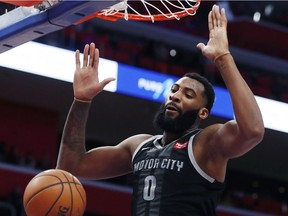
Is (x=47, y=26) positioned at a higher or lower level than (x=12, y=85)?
higher

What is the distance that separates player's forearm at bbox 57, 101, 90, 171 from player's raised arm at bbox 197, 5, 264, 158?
78 centimetres

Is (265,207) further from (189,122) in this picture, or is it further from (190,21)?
(189,122)

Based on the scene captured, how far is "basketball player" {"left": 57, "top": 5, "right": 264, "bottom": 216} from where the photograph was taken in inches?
145

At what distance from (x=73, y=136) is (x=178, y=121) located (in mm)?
605

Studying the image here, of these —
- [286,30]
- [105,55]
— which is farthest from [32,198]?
[286,30]

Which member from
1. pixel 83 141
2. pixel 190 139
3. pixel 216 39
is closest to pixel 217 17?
pixel 216 39

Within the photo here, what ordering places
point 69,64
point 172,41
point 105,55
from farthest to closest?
point 172,41, point 105,55, point 69,64

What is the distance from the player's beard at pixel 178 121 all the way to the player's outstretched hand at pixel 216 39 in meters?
0.34

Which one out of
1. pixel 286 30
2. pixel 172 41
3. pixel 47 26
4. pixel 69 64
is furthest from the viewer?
pixel 286 30

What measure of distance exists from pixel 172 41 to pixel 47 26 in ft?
34.3

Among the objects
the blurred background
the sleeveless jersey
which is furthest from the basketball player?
the blurred background

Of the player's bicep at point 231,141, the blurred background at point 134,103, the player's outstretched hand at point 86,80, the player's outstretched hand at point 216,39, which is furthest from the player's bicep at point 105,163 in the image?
the blurred background at point 134,103

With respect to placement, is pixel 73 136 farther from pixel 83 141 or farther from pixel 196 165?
pixel 196 165

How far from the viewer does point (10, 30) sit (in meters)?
4.13
